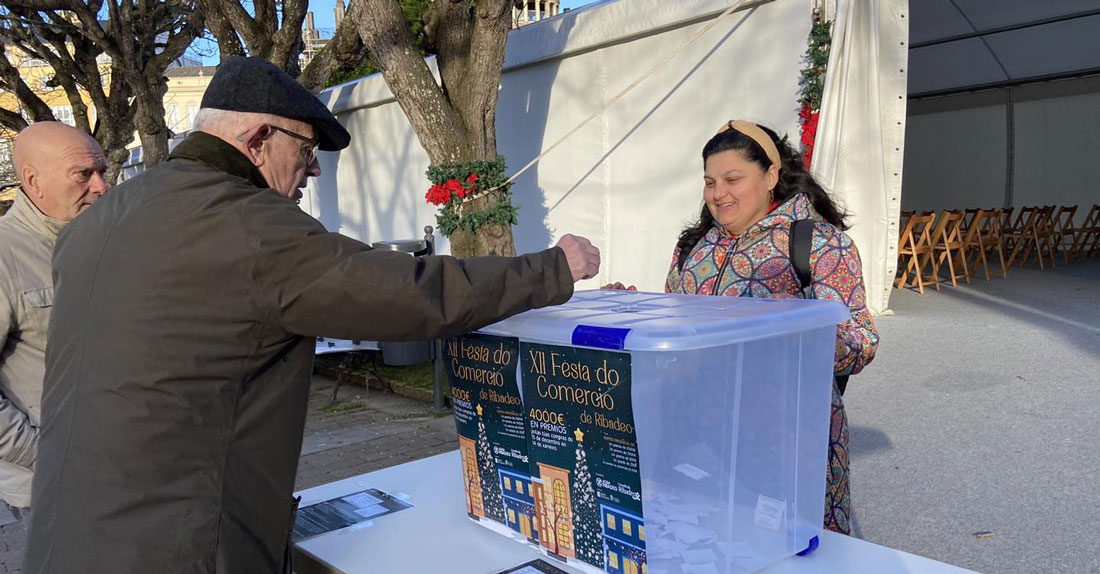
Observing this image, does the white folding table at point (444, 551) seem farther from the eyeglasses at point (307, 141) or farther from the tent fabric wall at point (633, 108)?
the tent fabric wall at point (633, 108)

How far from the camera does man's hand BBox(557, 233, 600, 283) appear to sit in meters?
1.47

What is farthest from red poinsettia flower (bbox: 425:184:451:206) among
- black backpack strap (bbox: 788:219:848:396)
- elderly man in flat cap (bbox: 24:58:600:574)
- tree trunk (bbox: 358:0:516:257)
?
elderly man in flat cap (bbox: 24:58:600:574)

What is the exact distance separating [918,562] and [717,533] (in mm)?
430

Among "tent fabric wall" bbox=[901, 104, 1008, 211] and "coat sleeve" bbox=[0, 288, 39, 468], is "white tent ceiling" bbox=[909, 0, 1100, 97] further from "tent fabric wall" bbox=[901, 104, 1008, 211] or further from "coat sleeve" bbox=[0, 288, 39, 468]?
"coat sleeve" bbox=[0, 288, 39, 468]

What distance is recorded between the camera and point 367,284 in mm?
1286

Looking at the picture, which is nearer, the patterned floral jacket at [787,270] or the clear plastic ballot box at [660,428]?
the clear plastic ballot box at [660,428]

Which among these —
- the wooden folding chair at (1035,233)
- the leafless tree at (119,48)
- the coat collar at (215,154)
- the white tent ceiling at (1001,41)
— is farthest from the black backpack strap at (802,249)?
the white tent ceiling at (1001,41)

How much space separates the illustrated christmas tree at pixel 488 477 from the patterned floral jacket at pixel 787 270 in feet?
2.86

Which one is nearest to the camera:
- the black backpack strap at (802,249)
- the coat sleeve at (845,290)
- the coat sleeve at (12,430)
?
the coat sleeve at (845,290)

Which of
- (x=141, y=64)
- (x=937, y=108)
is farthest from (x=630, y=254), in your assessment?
(x=937, y=108)

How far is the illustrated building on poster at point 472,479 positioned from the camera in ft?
5.66

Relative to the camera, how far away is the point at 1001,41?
14.5 metres

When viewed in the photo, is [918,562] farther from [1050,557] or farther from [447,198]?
[447,198]

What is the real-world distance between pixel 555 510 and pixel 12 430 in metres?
1.66
